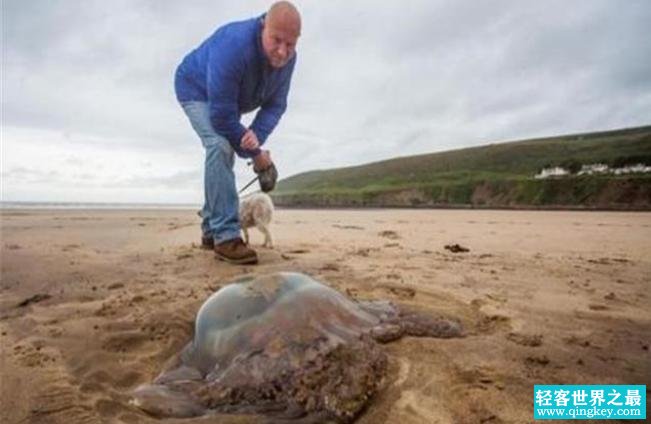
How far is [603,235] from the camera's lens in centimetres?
958

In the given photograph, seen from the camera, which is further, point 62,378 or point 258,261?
point 258,261

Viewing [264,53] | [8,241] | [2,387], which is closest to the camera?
[2,387]

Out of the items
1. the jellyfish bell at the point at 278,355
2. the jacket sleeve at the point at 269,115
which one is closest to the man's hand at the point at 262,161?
the jacket sleeve at the point at 269,115

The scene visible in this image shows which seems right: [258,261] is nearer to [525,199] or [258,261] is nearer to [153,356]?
[153,356]

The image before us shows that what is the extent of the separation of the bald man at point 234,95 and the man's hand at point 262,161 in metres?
0.01

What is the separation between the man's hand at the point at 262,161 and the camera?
17.2ft

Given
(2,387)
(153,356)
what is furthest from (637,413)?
(2,387)

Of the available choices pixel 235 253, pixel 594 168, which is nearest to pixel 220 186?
pixel 235 253

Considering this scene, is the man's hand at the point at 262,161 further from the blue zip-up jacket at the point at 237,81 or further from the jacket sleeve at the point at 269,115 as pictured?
the jacket sleeve at the point at 269,115

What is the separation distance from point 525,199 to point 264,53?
28.3 m

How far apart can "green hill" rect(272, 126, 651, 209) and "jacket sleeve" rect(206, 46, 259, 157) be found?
75.9 ft

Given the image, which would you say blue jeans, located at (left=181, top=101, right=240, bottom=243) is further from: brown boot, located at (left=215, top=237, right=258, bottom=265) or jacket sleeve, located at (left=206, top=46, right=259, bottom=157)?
jacket sleeve, located at (left=206, top=46, right=259, bottom=157)

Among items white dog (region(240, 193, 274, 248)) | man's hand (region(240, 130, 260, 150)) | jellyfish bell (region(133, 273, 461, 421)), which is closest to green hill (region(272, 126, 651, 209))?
white dog (region(240, 193, 274, 248))

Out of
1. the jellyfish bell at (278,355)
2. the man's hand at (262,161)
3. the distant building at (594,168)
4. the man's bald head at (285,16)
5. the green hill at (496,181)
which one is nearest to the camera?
the jellyfish bell at (278,355)
